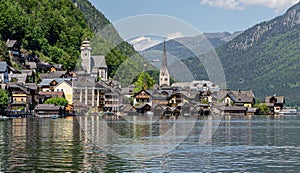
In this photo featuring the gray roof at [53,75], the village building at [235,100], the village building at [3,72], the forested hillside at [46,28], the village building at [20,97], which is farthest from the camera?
the village building at [235,100]

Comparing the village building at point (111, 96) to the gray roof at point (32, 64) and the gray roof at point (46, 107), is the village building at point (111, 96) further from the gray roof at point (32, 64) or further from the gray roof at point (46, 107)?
the gray roof at point (46, 107)

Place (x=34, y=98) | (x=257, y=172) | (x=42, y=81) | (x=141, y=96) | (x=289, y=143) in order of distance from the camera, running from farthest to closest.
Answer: (x=141, y=96) < (x=42, y=81) < (x=34, y=98) < (x=289, y=143) < (x=257, y=172)

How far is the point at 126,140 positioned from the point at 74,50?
402 ft

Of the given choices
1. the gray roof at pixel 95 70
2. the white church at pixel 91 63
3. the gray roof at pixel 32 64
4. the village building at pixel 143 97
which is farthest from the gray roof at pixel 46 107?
the white church at pixel 91 63

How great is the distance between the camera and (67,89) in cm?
12812

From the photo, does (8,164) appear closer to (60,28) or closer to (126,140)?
(126,140)

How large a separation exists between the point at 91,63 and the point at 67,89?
43680 mm

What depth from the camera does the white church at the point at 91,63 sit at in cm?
16750

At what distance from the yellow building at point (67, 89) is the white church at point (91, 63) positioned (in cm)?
3789

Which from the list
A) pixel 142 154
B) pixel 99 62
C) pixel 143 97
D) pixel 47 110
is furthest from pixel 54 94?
pixel 142 154

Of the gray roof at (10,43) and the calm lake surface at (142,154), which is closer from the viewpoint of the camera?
Result: the calm lake surface at (142,154)

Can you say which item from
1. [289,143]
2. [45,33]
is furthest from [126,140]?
[45,33]

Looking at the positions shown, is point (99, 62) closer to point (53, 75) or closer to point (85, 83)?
point (85, 83)

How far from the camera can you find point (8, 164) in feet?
99.3
